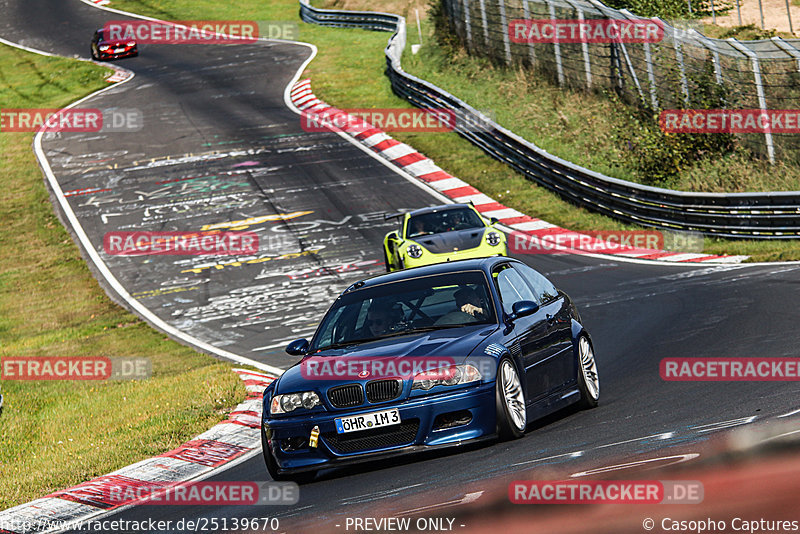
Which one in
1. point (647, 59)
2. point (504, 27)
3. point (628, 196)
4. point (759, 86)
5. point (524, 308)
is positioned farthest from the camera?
point (504, 27)

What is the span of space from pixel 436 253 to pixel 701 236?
579 cm

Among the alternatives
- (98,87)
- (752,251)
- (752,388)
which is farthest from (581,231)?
(98,87)

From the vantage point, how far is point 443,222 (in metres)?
19.1

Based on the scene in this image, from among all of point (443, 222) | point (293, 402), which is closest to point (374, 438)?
point (293, 402)

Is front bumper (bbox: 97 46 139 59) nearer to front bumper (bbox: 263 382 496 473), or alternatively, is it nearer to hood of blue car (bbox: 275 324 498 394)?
hood of blue car (bbox: 275 324 498 394)

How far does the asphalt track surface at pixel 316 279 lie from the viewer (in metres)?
7.28

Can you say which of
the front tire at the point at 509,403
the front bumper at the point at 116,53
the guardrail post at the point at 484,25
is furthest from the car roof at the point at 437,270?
the front bumper at the point at 116,53

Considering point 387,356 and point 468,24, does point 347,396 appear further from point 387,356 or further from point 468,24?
point 468,24

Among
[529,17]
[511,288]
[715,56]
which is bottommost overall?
[529,17]

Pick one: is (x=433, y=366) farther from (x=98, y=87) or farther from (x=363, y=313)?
(x=98, y=87)

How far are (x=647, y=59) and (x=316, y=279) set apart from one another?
9693mm

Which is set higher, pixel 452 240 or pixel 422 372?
pixel 422 372

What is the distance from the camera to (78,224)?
2784cm

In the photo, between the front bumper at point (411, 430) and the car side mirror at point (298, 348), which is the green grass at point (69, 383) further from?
the front bumper at point (411, 430)
